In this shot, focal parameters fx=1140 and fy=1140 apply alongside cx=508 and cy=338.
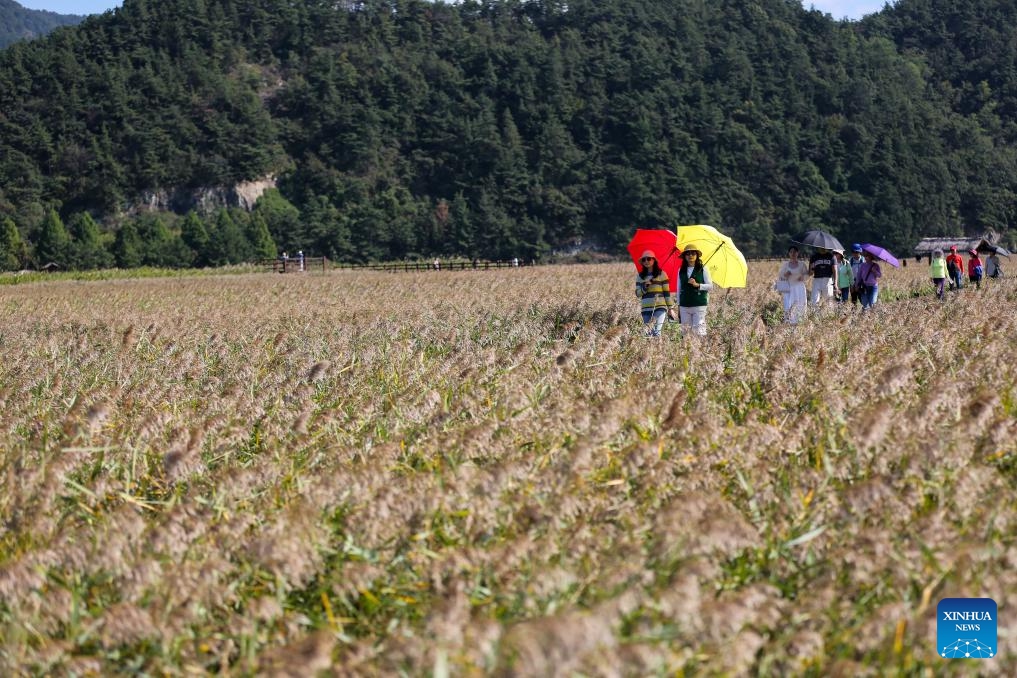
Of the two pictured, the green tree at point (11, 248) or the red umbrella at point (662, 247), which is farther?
the green tree at point (11, 248)

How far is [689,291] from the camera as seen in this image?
1366cm

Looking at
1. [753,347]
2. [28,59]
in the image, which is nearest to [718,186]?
[28,59]

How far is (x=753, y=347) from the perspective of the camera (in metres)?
8.80

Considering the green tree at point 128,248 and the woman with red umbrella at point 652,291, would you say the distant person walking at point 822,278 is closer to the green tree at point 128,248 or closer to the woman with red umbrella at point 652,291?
the woman with red umbrella at point 652,291

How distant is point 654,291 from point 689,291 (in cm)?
42

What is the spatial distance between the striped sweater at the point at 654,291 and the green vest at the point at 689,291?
0.56 feet

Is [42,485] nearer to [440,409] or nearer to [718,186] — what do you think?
[440,409]

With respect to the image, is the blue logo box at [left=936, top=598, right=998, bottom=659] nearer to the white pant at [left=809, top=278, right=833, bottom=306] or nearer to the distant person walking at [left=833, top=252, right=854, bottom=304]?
the white pant at [left=809, top=278, right=833, bottom=306]

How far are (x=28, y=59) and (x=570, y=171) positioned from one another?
74777mm

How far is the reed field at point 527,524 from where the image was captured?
3.13 metres

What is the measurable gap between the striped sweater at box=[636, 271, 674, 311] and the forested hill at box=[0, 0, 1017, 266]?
9248cm

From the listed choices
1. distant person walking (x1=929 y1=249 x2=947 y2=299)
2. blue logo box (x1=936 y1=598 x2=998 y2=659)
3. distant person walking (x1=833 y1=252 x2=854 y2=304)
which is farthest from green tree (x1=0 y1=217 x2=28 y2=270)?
blue logo box (x1=936 y1=598 x2=998 y2=659)

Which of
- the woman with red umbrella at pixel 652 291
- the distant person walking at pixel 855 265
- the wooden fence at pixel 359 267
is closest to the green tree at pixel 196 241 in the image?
the wooden fence at pixel 359 267

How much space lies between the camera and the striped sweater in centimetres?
1359
